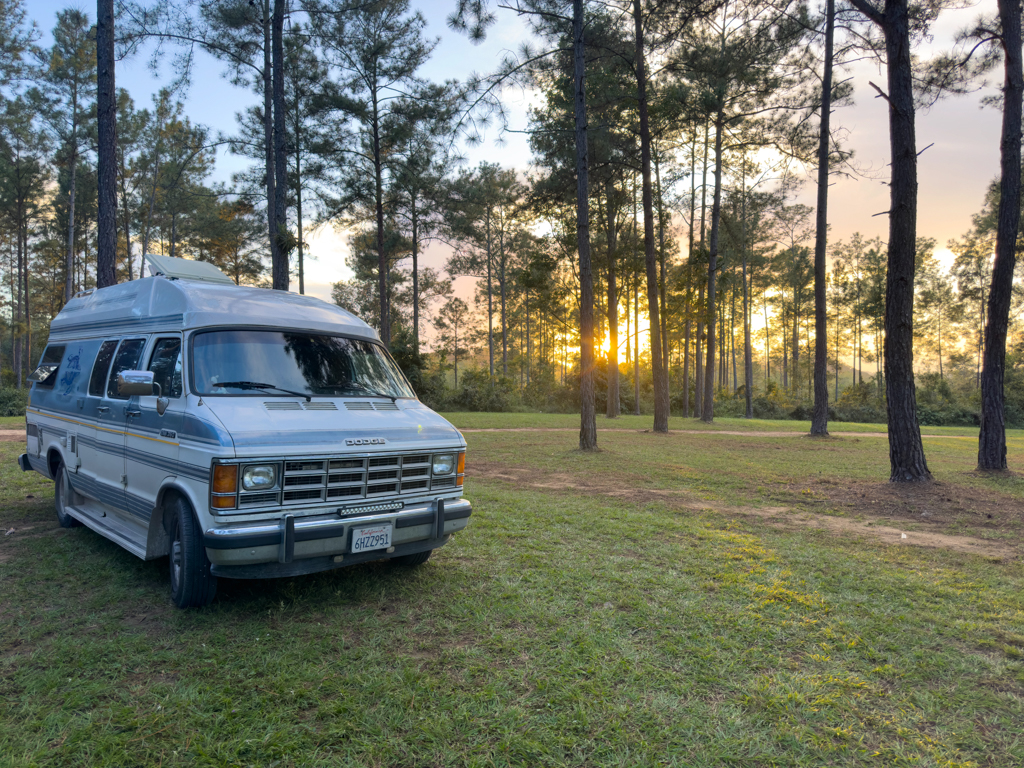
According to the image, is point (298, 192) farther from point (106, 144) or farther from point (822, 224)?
point (822, 224)

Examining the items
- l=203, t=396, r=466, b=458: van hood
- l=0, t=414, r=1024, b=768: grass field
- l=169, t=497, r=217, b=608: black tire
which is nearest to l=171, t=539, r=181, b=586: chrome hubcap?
l=169, t=497, r=217, b=608: black tire

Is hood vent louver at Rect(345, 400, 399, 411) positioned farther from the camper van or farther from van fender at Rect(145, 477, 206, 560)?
van fender at Rect(145, 477, 206, 560)

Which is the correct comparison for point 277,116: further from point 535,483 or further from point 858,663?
point 858,663

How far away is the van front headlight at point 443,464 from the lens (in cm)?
498

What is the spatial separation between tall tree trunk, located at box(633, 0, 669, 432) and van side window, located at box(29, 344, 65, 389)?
17.0 m

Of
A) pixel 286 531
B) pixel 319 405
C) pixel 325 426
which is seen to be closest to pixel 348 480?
pixel 325 426

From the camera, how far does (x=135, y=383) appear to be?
457cm

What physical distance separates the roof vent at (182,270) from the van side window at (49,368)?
2.00m

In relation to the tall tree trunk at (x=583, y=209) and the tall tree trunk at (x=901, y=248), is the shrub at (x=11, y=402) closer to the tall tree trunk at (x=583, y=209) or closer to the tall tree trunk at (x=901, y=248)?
the tall tree trunk at (x=583, y=209)

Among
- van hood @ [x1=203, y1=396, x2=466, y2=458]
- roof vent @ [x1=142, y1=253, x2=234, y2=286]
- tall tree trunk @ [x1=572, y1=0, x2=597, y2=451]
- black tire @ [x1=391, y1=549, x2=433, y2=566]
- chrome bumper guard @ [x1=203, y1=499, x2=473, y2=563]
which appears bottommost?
black tire @ [x1=391, y1=549, x2=433, y2=566]

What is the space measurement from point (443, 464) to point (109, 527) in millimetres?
3346

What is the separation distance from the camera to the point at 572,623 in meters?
4.39

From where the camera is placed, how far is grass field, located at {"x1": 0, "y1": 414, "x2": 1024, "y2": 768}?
2941mm

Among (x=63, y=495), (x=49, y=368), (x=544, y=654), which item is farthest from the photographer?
(x=49, y=368)
